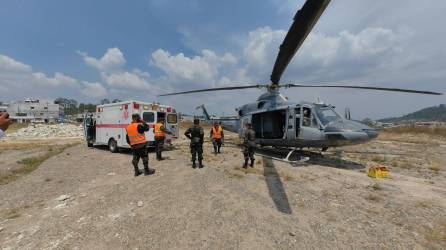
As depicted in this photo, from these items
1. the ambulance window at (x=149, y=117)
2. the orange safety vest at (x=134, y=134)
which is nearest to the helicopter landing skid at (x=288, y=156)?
the orange safety vest at (x=134, y=134)

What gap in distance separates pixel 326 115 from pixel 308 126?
783 mm

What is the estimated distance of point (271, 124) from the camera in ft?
33.9

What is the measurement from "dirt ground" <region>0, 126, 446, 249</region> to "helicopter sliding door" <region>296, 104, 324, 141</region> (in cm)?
158

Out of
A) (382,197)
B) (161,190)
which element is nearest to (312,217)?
(382,197)

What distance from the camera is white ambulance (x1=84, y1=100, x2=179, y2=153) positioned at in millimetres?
10672

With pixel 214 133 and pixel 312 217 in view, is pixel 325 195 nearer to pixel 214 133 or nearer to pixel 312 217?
pixel 312 217

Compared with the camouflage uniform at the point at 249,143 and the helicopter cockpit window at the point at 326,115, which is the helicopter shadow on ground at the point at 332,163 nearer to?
the helicopter cockpit window at the point at 326,115

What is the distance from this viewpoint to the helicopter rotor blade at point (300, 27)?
3.24 m

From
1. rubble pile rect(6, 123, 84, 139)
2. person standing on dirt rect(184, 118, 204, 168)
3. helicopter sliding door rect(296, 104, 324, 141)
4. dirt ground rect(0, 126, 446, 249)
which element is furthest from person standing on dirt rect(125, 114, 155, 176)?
rubble pile rect(6, 123, 84, 139)

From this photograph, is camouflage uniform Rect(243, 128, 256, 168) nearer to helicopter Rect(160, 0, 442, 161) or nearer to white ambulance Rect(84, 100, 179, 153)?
helicopter Rect(160, 0, 442, 161)

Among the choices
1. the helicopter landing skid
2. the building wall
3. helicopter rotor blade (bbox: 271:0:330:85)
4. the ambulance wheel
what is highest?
the building wall

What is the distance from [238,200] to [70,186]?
461 centimetres

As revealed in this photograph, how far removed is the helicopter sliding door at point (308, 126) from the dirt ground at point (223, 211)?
62.2 inches

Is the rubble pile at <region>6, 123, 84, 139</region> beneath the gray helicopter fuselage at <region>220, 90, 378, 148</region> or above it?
beneath
